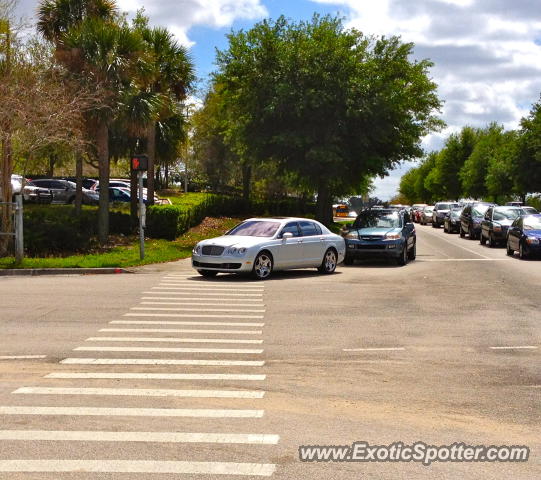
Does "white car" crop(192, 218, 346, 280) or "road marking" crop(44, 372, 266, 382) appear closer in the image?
"road marking" crop(44, 372, 266, 382)

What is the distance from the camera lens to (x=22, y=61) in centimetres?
2958

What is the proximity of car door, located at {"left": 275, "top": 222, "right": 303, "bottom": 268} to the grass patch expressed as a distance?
4.49 meters

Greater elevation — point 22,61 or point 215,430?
point 22,61

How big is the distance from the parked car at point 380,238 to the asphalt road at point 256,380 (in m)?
8.15

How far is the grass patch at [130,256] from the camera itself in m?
21.5

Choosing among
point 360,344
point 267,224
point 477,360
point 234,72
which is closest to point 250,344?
point 360,344

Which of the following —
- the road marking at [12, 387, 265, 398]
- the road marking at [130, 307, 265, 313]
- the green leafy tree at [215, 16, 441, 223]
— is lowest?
the road marking at [130, 307, 265, 313]

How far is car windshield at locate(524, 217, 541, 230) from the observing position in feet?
89.2

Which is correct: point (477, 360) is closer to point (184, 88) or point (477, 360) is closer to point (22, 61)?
point (22, 61)

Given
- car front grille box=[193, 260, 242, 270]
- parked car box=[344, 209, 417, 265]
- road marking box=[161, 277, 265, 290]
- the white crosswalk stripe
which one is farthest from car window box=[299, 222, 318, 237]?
the white crosswalk stripe

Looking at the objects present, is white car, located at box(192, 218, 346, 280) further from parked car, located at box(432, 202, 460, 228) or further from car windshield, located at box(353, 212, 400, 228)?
parked car, located at box(432, 202, 460, 228)

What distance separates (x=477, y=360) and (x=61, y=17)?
1017 inches

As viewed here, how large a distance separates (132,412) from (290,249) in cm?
Result: 1387

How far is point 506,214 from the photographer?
34781mm
